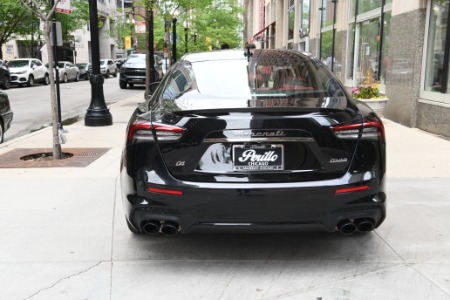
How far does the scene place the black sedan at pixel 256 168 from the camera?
11.0ft

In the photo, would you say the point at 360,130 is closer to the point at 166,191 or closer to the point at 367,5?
the point at 166,191

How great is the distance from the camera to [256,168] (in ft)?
11.0

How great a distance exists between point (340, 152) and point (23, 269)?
2473 millimetres

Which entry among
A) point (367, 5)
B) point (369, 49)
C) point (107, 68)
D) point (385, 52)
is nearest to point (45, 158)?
point (385, 52)

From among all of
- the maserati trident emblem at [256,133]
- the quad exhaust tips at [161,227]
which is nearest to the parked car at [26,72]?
the quad exhaust tips at [161,227]

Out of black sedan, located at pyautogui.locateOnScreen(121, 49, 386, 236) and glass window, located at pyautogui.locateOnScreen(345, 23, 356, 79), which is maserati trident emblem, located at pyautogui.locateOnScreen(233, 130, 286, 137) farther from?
glass window, located at pyautogui.locateOnScreen(345, 23, 356, 79)

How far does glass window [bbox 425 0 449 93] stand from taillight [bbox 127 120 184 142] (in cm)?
760

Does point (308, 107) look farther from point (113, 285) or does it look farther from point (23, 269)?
point (23, 269)

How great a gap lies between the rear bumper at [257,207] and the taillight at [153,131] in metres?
0.32

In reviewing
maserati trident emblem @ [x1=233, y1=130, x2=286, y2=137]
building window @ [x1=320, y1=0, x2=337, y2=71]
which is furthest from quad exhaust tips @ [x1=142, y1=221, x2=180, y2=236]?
building window @ [x1=320, y1=0, x2=337, y2=71]

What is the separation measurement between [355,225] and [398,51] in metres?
8.60

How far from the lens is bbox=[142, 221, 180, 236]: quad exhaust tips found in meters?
3.46

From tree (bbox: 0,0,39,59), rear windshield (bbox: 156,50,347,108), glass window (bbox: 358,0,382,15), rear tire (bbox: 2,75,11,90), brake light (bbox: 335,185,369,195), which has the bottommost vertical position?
rear tire (bbox: 2,75,11,90)

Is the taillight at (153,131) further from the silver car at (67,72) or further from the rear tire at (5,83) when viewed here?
the silver car at (67,72)
